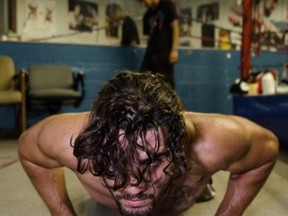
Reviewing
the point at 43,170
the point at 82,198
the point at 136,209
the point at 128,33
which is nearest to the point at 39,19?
the point at 128,33

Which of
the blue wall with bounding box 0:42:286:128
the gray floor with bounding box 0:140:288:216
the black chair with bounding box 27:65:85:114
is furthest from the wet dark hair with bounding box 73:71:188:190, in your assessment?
the blue wall with bounding box 0:42:286:128

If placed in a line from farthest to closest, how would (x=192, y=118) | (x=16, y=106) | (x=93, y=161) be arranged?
(x=16, y=106) < (x=192, y=118) < (x=93, y=161)

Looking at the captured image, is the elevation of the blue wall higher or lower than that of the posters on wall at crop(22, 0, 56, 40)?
lower

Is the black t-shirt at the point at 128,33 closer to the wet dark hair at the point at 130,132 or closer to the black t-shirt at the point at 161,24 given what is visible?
the black t-shirt at the point at 161,24

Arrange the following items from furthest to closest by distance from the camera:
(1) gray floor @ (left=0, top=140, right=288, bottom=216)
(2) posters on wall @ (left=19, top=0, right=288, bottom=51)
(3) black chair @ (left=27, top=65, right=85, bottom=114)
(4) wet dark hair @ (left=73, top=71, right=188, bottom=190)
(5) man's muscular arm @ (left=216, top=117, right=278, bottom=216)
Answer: (2) posters on wall @ (left=19, top=0, right=288, bottom=51) → (3) black chair @ (left=27, top=65, right=85, bottom=114) → (1) gray floor @ (left=0, top=140, right=288, bottom=216) → (5) man's muscular arm @ (left=216, top=117, right=278, bottom=216) → (4) wet dark hair @ (left=73, top=71, right=188, bottom=190)

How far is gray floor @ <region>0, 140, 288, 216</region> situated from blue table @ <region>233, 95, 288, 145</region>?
0.80 ft

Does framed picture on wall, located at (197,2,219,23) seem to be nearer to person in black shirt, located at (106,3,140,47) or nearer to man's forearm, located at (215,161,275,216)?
person in black shirt, located at (106,3,140,47)

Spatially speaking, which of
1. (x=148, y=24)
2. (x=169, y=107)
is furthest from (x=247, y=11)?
(x=169, y=107)

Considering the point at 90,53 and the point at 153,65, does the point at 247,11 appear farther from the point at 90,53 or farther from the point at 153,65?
the point at 90,53

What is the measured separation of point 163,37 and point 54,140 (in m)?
1.92

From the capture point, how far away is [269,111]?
7.02 ft

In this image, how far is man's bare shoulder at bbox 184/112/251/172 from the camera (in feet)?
2.88

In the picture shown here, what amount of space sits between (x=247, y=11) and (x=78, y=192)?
1.86m

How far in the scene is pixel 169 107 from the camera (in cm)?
69
